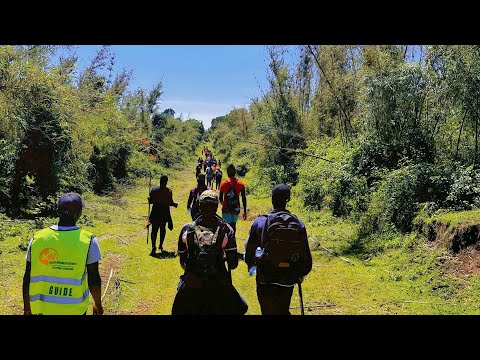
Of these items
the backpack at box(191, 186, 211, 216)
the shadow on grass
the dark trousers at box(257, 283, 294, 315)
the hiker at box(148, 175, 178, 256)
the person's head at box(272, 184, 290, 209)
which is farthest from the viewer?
the shadow on grass

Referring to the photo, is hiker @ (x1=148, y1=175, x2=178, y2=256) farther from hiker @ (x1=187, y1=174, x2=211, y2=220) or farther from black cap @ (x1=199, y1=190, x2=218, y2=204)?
black cap @ (x1=199, y1=190, x2=218, y2=204)

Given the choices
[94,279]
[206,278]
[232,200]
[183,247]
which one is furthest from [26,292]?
[232,200]

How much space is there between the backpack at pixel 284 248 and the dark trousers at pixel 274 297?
0.12m

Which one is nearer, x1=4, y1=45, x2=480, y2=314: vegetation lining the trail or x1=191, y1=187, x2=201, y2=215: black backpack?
x1=4, y1=45, x2=480, y2=314: vegetation lining the trail

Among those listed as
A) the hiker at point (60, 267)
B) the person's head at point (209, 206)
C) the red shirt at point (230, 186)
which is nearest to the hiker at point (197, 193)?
the red shirt at point (230, 186)

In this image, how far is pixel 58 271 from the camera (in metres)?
3.07

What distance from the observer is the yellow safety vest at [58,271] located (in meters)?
3.05

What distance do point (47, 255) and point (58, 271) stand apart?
0.47ft

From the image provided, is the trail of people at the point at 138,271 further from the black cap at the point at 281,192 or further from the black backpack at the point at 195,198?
the black cap at the point at 281,192

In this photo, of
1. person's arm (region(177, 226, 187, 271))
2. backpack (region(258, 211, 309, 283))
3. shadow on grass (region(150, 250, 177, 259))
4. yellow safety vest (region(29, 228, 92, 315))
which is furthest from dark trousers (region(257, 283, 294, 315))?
shadow on grass (region(150, 250, 177, 259))

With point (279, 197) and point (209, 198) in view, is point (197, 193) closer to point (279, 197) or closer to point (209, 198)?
point (279, 197)

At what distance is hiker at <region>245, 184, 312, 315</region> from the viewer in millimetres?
3607
